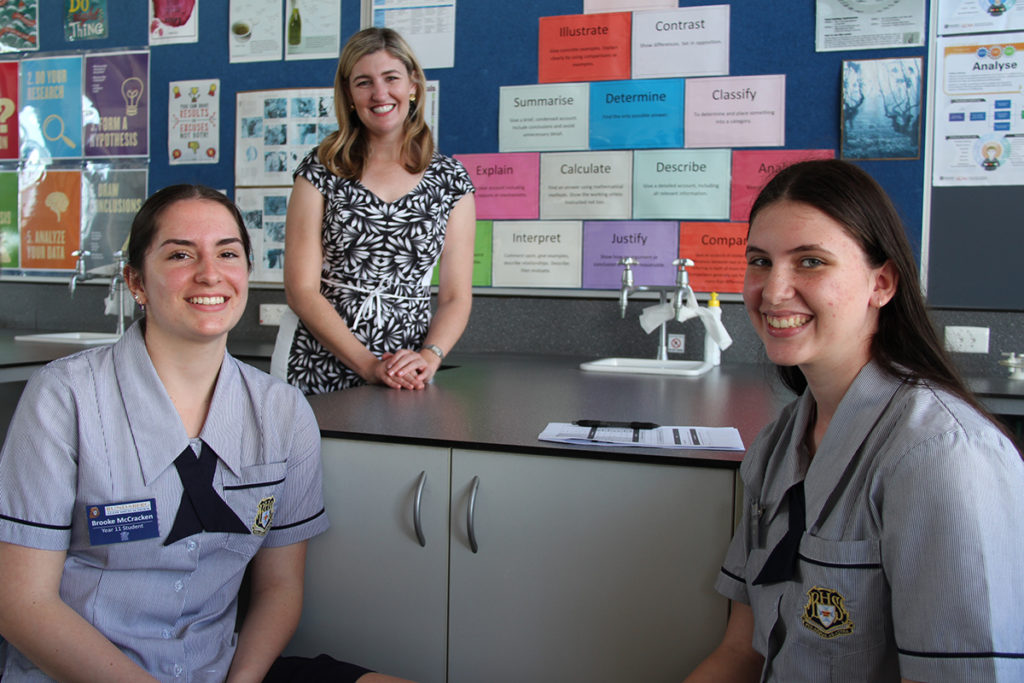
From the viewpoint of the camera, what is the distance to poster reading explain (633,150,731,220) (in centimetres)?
229

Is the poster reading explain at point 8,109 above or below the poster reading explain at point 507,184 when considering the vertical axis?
above

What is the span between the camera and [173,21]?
2.80 meters

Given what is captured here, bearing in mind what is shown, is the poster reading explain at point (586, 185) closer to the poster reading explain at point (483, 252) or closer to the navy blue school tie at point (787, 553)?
the poster reading explain at point (483, 252)

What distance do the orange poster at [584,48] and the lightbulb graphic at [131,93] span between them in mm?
1428

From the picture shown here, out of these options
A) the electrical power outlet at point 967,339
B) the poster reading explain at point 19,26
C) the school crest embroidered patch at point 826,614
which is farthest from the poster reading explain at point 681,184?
the poster reading explain at point 19,26

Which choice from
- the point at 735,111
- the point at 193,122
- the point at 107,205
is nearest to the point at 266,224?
the point at 193,122

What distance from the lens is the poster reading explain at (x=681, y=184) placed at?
229cm

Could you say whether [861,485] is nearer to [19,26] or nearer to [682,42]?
[682,42]

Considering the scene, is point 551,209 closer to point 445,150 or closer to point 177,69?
point 445,150

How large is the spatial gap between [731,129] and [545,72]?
0.57 m

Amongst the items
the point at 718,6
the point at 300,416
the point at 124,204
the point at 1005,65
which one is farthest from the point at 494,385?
the point at 124,204

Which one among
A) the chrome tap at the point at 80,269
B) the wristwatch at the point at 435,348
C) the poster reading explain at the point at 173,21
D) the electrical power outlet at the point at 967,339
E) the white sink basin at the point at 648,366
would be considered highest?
the poster reading explain at the point at 173,21

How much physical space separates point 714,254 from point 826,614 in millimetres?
1582

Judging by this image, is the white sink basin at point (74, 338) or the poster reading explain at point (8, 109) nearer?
the white sink basin at point (74, 338)
